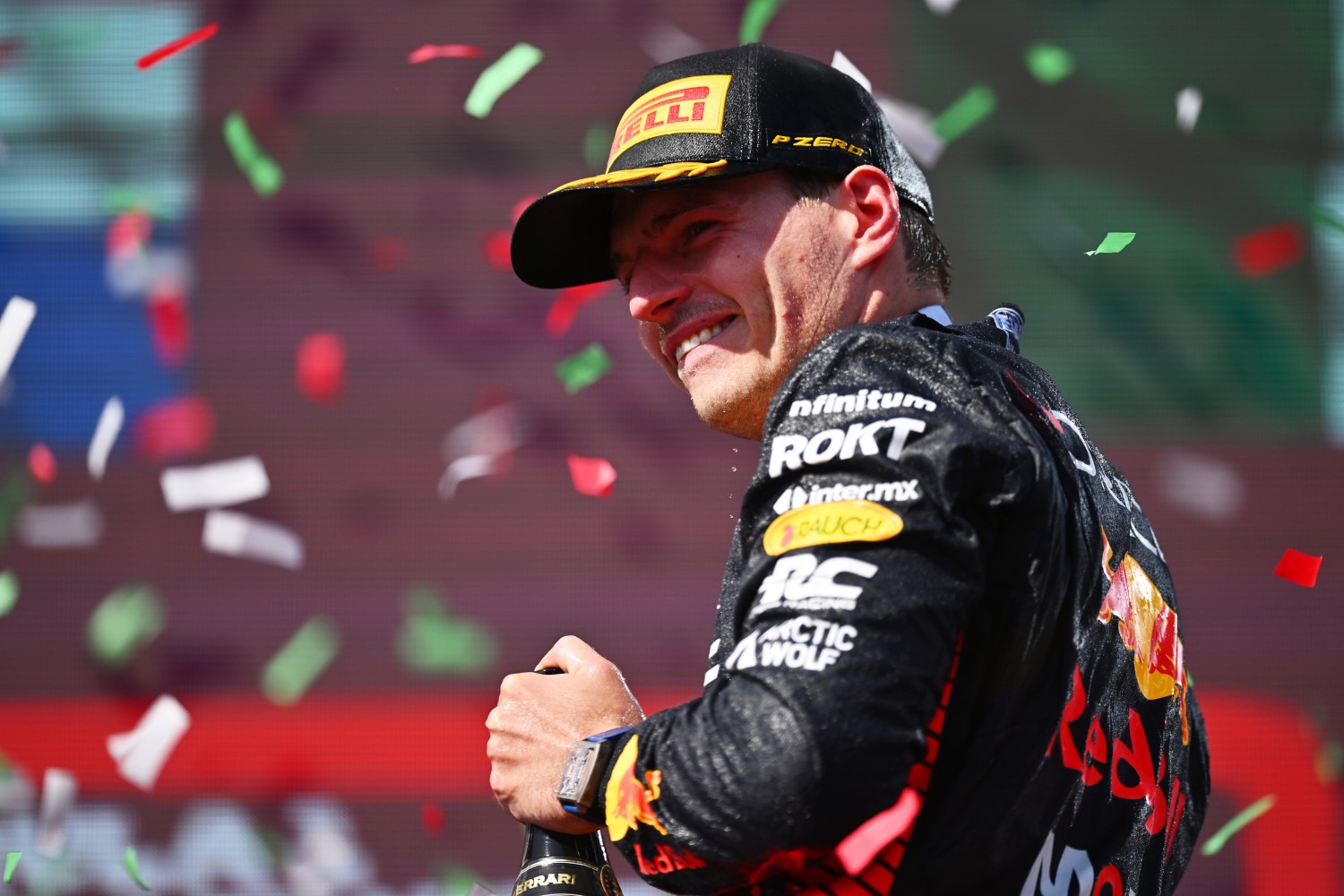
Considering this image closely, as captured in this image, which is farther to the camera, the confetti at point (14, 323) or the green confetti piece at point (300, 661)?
the confetti at point (14, 323)

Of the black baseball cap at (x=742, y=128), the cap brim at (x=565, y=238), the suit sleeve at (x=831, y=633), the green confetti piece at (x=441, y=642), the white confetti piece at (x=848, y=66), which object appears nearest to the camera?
the suit sleeve at (x=831, y=633)

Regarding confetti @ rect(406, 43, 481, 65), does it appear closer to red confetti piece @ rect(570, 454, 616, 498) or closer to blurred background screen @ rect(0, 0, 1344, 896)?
blurred background screen @ rect(0, 0, 1344, 896)

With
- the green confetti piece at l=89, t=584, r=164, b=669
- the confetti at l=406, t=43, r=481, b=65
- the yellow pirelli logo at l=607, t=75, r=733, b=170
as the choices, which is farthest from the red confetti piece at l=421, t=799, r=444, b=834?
the yellow pirelli logo at l=607, t=75, r=733, b=170

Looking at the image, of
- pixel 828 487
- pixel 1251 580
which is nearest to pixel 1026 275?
pixel 1251 580

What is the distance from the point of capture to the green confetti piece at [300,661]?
9.41ft

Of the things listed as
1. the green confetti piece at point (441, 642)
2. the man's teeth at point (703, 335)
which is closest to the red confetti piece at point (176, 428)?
the green confetti piece at point (441, 642)

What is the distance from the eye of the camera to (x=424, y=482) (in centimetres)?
297

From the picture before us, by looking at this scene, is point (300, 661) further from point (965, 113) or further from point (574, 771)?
point (574, 771)

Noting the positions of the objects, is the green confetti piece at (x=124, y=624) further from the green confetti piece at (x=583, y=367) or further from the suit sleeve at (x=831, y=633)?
the suit sleeve at (x=831, y=633)

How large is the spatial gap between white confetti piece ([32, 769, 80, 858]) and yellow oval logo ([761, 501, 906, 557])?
2350 mm

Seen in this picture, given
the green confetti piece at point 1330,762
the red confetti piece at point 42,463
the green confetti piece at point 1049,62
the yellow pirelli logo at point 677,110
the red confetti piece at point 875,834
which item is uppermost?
the green confetti piece at point 1049,62

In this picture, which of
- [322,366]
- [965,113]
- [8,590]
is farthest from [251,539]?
[965,113]

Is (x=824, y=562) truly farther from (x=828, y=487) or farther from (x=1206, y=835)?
(x=1206, y=835)

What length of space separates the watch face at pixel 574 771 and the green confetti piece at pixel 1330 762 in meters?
2.37
